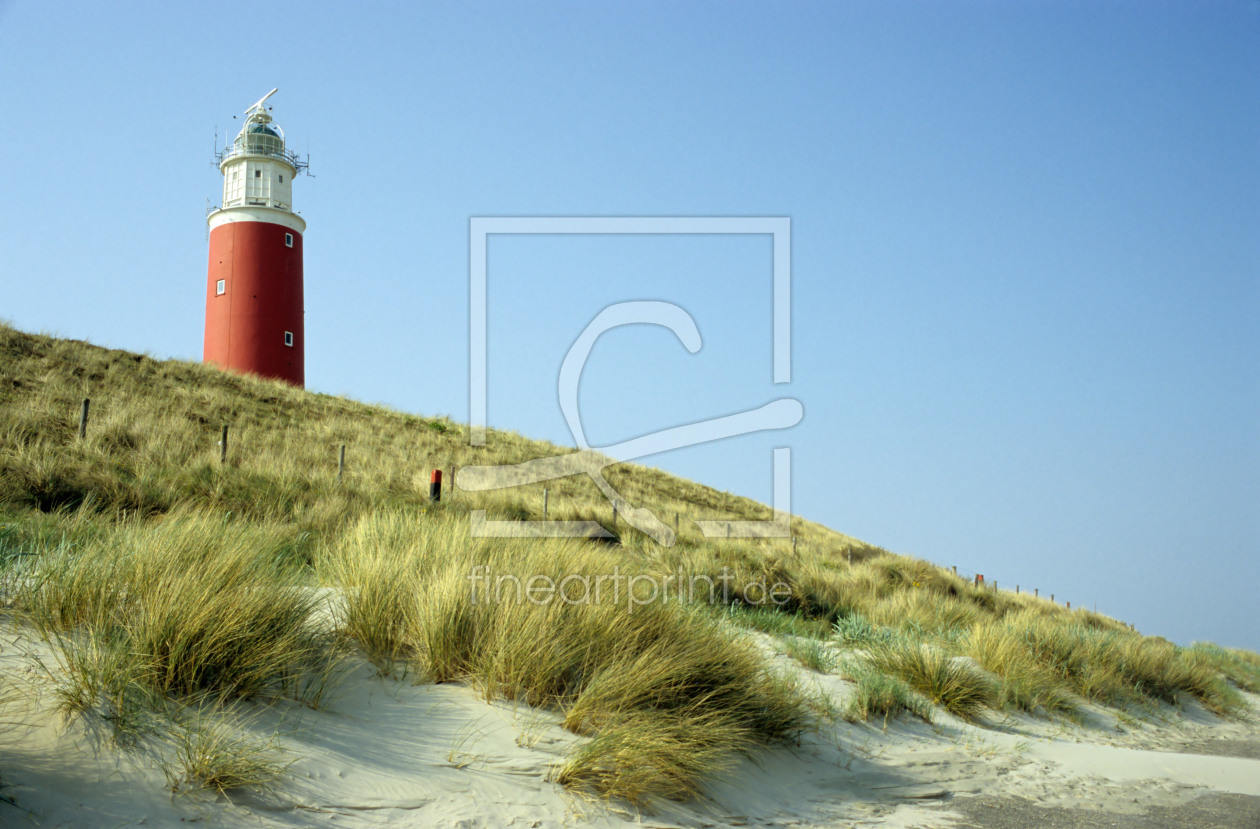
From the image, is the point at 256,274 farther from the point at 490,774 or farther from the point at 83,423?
the point at 490,774

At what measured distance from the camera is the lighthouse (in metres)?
29.9

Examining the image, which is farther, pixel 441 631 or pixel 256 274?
pixel 256 274

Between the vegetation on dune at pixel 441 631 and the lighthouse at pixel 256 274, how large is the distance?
17.4m

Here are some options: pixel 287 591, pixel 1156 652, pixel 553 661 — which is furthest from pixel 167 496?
pixel 1156 652

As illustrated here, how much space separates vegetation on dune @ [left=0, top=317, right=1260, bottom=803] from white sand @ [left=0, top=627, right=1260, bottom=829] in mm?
128

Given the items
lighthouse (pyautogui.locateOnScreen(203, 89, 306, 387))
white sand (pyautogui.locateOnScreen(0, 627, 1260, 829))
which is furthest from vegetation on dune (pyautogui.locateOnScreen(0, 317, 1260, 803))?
lighthouse (pyautogui.locateOnScreen(203, 89, 306, 387))

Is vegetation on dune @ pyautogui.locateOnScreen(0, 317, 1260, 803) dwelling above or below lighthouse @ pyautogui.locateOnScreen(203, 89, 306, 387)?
below

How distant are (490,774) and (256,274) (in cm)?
3045

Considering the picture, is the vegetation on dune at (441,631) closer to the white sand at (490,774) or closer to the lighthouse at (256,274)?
the white sand at (490,774)

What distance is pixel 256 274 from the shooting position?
99.3ft

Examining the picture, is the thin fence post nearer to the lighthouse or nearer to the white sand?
the white sand

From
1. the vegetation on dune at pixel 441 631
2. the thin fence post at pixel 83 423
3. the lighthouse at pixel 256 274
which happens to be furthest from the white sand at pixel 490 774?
the lighthouse at pixel 256 274

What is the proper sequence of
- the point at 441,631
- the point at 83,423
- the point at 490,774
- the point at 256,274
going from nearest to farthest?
the point at 490,774
the point at 441,631
the point at 83,423
the point at 256,274

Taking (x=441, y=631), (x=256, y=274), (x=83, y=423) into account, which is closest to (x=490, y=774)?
(x=441, y=631)
